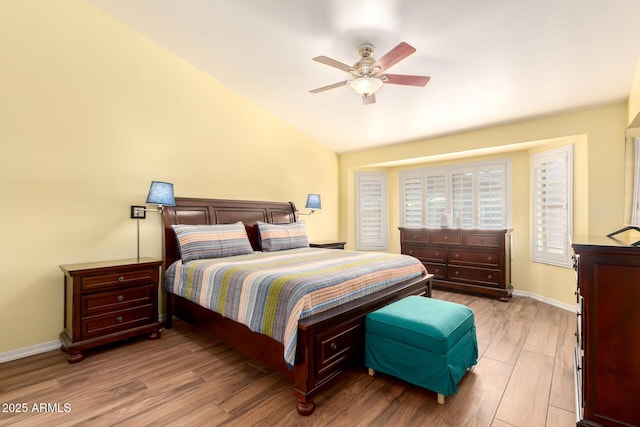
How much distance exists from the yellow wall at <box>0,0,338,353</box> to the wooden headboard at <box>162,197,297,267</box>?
0.17 metres

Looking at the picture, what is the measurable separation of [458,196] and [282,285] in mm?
4221

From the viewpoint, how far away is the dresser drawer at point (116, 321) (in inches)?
103

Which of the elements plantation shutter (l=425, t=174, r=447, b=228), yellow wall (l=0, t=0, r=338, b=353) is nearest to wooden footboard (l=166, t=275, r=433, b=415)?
yellow wall (l=0, t=0, r=338, b=353)

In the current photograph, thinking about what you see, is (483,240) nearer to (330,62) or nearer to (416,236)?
(416,236)

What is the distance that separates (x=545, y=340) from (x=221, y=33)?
4.57 m

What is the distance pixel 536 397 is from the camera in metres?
2.04

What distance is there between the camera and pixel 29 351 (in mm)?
A: 2646

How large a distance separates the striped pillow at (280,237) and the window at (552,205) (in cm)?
345

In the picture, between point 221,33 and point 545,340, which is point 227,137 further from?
point 545,340

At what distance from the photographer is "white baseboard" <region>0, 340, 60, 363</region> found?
2.54 meters

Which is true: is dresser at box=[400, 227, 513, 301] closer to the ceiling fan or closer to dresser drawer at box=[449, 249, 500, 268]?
dresser drawer at box=[449, 249, 500, 268]

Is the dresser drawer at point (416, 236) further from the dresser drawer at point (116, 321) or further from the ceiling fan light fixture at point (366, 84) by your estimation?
the dresser drawer at point (116, 321)

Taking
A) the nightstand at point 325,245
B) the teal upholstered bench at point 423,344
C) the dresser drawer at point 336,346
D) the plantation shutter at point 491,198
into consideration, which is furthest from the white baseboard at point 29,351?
the plantation shutter at point 491,198

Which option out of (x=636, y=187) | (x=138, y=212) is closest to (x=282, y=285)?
(x=138, y=212)
